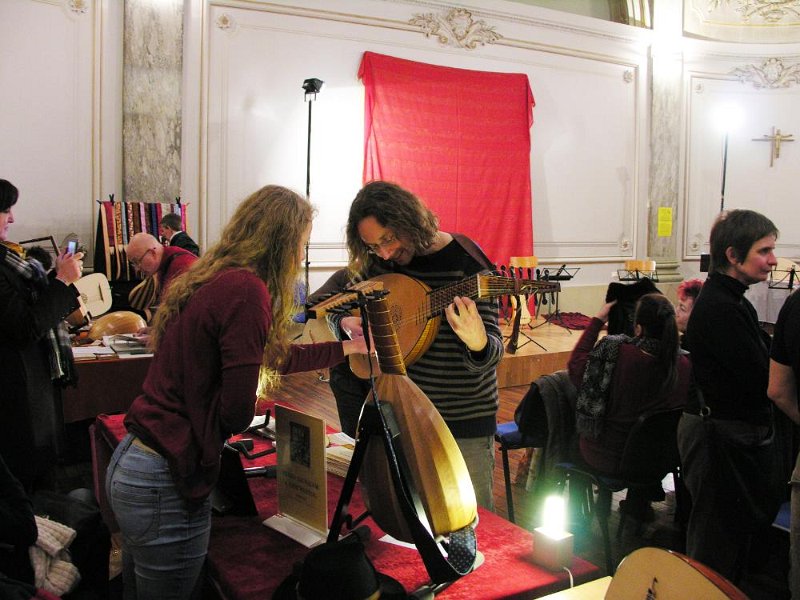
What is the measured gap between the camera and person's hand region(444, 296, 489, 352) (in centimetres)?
186

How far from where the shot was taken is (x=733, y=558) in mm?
2619

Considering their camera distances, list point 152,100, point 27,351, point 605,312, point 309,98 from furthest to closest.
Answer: point 309,98
point 152,100
point 605,312
point 27,351

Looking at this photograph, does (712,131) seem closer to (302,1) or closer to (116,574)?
(302,1)

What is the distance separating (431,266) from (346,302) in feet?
2.28

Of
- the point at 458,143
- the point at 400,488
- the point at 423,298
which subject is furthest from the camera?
the point at 458,143

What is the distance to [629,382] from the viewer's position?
3.03 m

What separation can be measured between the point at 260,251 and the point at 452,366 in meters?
0.80

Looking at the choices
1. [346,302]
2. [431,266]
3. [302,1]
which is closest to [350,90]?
[302,1]

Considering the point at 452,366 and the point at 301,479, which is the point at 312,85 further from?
the point at 301,479

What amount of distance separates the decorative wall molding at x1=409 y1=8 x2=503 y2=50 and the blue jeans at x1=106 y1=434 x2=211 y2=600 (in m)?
7.86

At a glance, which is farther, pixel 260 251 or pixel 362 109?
pixel 362 109

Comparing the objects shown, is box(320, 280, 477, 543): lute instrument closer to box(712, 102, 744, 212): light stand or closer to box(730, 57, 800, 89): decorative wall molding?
box(712, 102, 744, 212): light stand

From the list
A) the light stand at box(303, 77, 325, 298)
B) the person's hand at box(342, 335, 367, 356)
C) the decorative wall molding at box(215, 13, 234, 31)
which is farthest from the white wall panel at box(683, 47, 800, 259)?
the person's hand at box(342, 335, 367, 356)

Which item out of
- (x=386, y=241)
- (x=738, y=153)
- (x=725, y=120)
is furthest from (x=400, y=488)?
(x=738, y=153)
